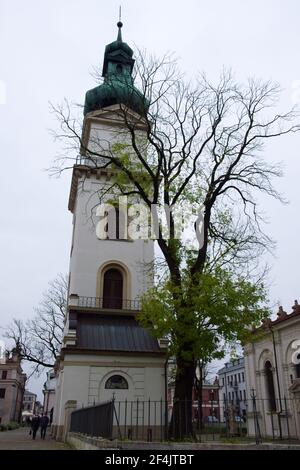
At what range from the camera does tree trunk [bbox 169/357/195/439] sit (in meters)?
13.6

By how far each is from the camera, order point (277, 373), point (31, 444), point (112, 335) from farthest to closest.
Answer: point (277, 373) → point (112, 335) → point (31, 444)

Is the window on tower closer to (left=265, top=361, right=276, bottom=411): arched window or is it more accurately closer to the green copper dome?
the green copper dome

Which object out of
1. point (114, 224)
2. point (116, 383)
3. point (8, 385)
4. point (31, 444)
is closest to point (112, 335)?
point (116, 383)

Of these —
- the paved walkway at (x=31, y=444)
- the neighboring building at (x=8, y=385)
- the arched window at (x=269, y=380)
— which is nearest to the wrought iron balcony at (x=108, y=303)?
the paved walkway at (x=31, y=444)

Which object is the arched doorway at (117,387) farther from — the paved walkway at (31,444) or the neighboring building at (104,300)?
the paved walkway at (31,444)

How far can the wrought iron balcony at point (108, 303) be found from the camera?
78.6ft

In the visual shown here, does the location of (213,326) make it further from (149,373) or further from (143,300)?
(149,373)

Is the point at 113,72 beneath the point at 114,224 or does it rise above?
above

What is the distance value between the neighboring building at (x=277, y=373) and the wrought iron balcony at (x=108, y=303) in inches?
315

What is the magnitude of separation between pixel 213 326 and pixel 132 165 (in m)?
7.89

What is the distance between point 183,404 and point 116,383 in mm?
6919

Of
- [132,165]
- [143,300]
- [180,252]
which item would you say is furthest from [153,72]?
[143,300]

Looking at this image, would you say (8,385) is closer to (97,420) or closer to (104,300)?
(104,300)

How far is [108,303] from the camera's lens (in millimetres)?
24719
